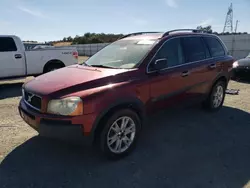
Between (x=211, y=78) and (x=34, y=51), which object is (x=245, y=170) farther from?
A: (x=34, y=51)

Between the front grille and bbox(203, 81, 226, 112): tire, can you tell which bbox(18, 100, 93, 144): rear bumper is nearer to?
the front grille

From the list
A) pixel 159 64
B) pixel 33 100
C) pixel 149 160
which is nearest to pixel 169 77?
pixel 159 64

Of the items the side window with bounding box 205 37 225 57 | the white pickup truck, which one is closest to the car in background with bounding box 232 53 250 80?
the side window with bounding box 205 37 225 57

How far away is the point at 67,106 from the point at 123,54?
1.57 m

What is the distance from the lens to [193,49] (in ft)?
15.6

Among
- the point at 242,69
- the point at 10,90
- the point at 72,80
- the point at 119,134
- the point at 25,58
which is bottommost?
the point at 10,90

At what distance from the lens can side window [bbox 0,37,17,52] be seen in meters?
8.30

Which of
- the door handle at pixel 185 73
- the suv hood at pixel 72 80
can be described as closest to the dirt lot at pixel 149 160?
the door handle at pixel 185 73

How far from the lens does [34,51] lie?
899 cm

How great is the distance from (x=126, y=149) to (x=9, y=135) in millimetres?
2177

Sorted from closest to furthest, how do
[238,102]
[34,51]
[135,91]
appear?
[135,91] < [238,102] < [34,51]

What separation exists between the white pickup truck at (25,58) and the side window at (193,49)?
6.11m

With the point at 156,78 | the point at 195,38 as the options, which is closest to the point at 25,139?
the point at 156,78

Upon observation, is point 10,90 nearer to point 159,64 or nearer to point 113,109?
point 113,109
